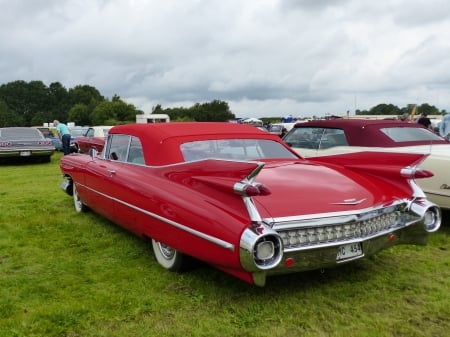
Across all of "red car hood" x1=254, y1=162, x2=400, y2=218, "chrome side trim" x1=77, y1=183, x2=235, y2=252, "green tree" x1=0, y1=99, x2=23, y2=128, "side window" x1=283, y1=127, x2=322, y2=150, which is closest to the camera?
"chrome side trim" x1=77, y1=183, x2=235, y2=252

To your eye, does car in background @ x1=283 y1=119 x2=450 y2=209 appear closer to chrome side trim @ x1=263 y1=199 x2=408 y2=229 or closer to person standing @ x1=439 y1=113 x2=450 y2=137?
chrome side trim @ x1=263 y1=199 x2=408 y2=229

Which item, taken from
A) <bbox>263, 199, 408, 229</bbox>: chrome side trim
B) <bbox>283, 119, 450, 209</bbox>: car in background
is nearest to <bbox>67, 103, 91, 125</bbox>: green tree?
<bbox>283, 119, 450, 209</bbox>: car in background

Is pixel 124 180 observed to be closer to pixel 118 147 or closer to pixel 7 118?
pixel 118 147

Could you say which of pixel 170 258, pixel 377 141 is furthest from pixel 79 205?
pixel 377 141

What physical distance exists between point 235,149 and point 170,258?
1.20m

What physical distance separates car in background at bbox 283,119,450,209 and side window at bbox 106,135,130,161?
121 inches

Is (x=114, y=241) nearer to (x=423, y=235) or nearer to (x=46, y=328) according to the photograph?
(x=46, y=328)

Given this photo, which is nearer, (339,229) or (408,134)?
(339,229)

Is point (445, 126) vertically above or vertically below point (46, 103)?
below

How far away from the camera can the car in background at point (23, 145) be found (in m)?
13.8

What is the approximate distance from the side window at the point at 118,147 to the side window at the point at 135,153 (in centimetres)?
12

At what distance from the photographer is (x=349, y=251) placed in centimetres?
326

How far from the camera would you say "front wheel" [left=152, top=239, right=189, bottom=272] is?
3.82 m

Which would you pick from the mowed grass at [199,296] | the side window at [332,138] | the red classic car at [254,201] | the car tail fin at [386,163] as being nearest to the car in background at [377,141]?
the side window at [332,138]
